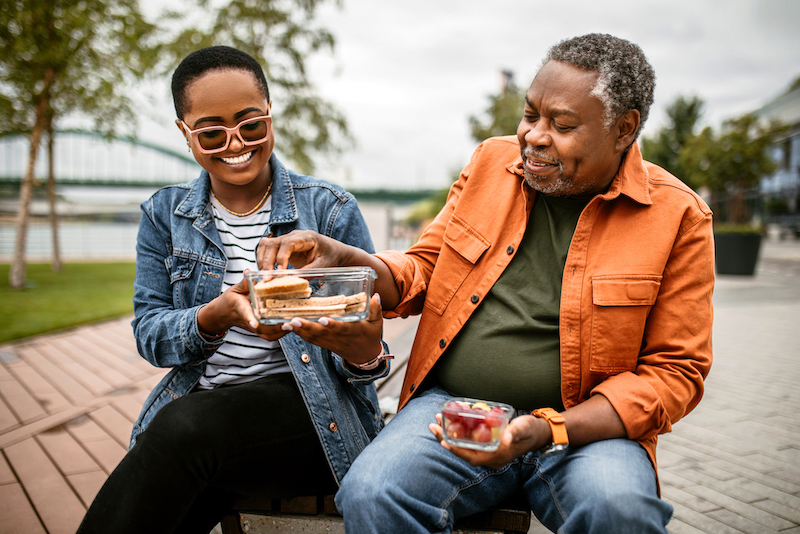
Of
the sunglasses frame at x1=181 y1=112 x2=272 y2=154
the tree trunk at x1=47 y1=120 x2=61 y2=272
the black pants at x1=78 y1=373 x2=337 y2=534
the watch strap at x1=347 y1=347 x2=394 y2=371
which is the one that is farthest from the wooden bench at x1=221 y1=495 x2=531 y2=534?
the tree trunk at x1=47 y1=120 x2=61 y2=272

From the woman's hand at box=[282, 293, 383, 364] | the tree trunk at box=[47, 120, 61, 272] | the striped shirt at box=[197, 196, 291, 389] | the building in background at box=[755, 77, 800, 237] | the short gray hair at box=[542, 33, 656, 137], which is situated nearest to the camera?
the woman's hand at box=[282, 293, 383, 364]

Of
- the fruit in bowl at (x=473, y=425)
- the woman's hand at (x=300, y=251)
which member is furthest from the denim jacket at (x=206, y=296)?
the fruit in bowl at (x=473, y=425)

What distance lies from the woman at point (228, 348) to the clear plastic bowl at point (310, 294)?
4 centimetres

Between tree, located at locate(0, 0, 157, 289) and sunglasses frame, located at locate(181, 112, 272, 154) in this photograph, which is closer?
sunglasses frame, located at locate(181, 112, 272, 154)

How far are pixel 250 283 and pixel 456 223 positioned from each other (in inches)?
30.2

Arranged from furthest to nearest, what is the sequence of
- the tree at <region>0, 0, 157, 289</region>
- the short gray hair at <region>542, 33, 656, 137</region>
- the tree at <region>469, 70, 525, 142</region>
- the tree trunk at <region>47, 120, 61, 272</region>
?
the tree at <region>469, 70, 525, 142</region> → the tree trunk at <region>47, 120, 61, 272</region> → the tree at <region>0, 0, 157, 289</region> → the short gray hair at <region>542, 33, 656, 137</region>

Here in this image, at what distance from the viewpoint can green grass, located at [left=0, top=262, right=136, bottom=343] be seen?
594 cm

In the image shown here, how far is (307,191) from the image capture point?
1896 mm

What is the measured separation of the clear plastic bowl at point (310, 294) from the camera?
132cm

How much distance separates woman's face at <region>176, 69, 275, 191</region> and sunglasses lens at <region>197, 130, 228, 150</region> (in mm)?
24

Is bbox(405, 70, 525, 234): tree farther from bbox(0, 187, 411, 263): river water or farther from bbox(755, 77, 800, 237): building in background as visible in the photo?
bbox(755, 77, 800, 237): building in background

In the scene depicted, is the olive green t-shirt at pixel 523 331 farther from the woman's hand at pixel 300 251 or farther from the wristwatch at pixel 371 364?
the woman's hand at pixel 300 251

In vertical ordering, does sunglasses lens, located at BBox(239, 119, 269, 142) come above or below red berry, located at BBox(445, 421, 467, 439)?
above

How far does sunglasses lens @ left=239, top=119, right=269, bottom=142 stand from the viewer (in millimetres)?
1729
